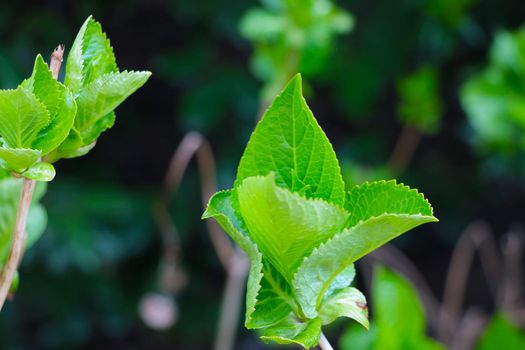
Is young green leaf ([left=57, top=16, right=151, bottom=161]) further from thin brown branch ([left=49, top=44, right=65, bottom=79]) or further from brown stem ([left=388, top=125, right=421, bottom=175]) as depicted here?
brown stem ([left=388, top=125, right=421, bottom=175])

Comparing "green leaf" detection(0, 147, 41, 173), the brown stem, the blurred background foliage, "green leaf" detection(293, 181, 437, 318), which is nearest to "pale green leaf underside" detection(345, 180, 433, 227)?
"green leaf" detection(293, 181, 437, 318)

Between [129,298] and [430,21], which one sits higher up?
[430,21]

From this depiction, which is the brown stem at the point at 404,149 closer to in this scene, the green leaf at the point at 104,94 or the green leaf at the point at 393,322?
the green leaf at the point at 393,322

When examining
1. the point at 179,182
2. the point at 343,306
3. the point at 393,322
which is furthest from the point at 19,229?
the point at 179,182

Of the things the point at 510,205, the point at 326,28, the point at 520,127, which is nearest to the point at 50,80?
the point at 326,28

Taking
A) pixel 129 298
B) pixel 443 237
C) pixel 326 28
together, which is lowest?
pixel 129 298

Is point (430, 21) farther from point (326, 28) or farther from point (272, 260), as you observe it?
point (272, 260)

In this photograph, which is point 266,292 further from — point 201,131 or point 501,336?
point 201,131
